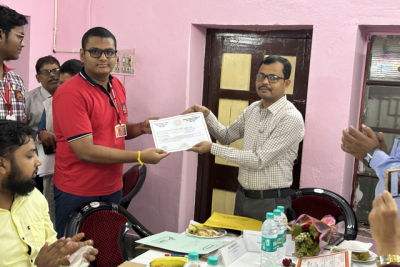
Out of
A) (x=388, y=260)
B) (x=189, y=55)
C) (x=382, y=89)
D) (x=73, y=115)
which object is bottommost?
(x=388, y=260)

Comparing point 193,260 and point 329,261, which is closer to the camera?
point 193,260

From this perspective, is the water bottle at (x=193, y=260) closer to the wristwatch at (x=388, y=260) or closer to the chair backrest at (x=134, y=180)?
the wristwatch at (x=388, y=260)

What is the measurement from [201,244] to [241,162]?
79 cm

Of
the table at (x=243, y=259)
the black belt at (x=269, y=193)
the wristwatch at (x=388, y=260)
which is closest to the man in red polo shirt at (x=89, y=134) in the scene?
the black belt at (x=269, y=193)

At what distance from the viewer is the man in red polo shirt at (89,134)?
258 centimetres

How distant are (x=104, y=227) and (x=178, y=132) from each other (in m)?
0.85

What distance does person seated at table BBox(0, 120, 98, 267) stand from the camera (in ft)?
5.96

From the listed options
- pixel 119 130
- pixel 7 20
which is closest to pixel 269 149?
pixel 119 130

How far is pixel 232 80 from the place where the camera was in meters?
3.84

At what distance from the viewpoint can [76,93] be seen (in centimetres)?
260

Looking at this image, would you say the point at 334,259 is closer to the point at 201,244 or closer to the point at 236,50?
the point at 201,244

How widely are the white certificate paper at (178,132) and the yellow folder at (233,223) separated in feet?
1.99

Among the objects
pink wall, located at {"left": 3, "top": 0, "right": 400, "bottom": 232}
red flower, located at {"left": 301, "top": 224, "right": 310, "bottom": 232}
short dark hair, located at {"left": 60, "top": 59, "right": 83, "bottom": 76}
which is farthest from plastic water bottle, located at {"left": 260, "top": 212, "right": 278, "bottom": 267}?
short dark hair, located at {"left": 60, "top": 59, "right": 83, "bottom": 76}

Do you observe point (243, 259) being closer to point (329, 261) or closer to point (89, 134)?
point (329, 261)
